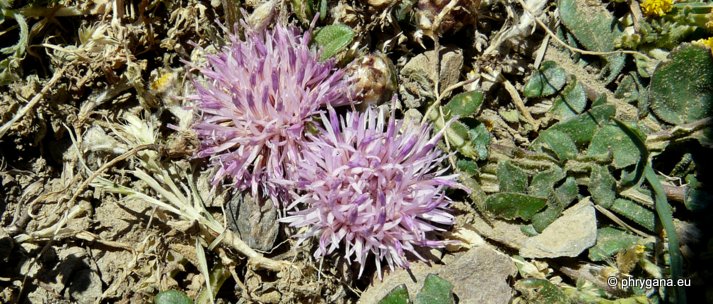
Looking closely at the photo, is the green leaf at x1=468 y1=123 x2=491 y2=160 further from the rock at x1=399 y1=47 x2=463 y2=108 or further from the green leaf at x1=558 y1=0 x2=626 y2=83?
the green leaf at x1=558 y1=0 x2=626 y2=83

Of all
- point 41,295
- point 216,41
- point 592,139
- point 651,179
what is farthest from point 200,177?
point 651,179

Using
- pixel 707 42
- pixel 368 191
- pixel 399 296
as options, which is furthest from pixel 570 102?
pixel 399 296

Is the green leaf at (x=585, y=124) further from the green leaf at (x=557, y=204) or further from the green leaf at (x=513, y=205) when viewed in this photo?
the green leaf at (x=513, y=205)

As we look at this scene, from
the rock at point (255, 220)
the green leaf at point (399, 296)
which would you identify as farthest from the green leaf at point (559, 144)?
the rock at point (255, 220)

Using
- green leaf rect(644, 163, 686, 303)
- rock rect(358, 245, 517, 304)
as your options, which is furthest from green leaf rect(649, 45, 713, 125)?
rock rect(358, 245, 517, 304)

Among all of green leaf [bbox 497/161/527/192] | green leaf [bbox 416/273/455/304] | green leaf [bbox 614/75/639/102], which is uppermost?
green leaf [bbox 614/75/639/102]

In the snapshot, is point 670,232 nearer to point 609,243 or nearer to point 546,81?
point 609,243
